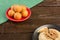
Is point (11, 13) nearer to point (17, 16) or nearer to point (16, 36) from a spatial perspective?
point (17, 16)

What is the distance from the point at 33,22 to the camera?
1024 millimetres

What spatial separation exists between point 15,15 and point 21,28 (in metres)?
0.09

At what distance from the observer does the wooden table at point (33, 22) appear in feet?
3.09

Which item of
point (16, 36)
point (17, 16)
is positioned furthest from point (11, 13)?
point (16, 36)

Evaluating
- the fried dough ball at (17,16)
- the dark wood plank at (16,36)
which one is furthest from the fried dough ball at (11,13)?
the dark wood plank at (16,36)

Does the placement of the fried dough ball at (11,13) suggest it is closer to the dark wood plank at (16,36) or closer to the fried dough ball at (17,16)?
the fried dough ball at (17,16)

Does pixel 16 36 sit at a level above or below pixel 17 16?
below

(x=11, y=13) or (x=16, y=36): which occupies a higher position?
(x=11, y=13)

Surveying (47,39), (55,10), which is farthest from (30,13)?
(47,39)

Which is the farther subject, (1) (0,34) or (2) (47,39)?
(1) (0,34)

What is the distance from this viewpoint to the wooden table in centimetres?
94

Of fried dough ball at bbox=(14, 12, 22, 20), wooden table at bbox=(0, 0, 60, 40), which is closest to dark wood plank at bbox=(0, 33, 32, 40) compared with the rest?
wooden table at bbox=(0, 0, 60, 40)

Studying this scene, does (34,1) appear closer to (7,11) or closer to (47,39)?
(7,11)

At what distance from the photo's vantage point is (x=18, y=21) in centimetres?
102
